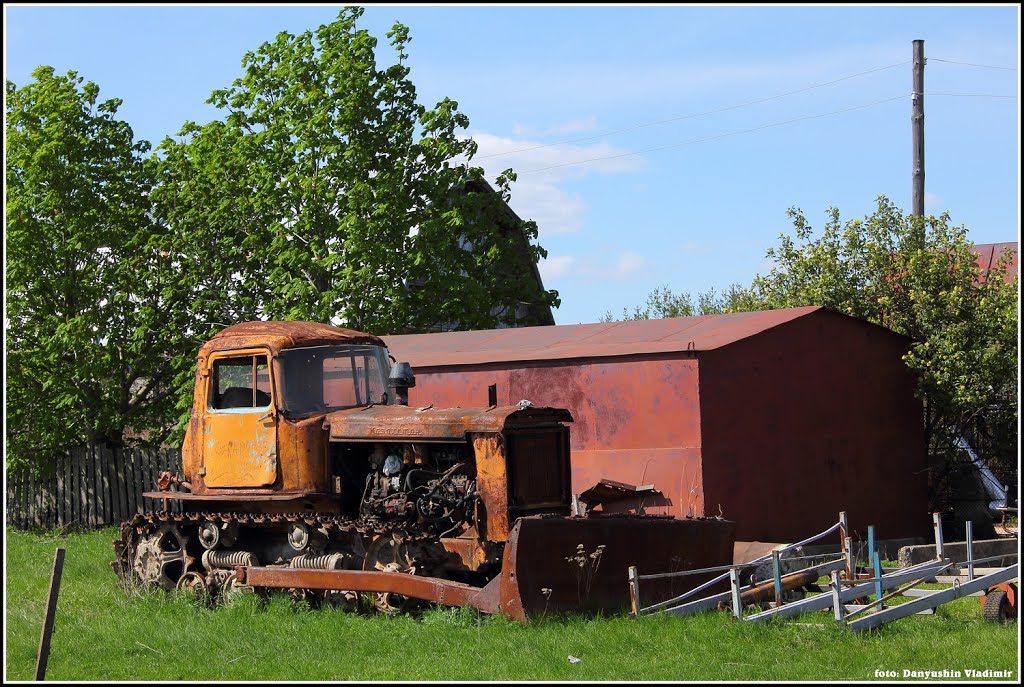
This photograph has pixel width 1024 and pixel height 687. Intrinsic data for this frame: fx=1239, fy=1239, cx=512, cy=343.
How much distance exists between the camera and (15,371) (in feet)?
68.6

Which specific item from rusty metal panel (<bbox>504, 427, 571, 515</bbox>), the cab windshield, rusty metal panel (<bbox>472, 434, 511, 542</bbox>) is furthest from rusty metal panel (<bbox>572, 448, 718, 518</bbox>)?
rusty metal panel (<bbox>472, 434, 511, 542</bbox>)

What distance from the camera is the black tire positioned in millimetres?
10227

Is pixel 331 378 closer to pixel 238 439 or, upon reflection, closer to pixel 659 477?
pixel 238 439

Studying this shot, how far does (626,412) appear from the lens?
623 inches

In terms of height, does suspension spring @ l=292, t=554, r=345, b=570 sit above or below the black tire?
above

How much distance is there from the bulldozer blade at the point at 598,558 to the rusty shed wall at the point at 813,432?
3.98 metres

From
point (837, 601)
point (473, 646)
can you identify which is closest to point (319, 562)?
point (473, 646)

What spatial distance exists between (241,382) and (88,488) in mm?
→ 10399

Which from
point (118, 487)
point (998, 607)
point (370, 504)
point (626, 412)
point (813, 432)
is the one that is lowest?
point (998, 607)

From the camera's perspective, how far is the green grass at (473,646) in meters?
8.34

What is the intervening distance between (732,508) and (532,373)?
323 centimetres

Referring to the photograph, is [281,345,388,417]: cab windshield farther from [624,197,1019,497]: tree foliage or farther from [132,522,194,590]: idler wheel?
[624,197,1019,497]: tree foliage

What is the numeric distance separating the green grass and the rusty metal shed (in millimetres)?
4681

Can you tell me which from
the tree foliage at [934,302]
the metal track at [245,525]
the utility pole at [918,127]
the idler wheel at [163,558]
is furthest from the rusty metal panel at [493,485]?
the utility pole at [918,127]
